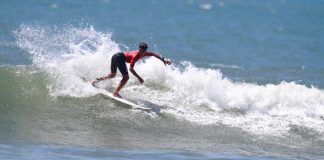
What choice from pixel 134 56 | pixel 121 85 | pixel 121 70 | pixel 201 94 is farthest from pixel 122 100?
pixel 201 94

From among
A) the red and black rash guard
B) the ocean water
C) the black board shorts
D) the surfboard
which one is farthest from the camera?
the black board shorts

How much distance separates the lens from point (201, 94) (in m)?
17.8

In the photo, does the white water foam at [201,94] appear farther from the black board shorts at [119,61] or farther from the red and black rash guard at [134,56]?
the red and black rash guard at [134,56]

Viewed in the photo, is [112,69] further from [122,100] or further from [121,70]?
[122,100]

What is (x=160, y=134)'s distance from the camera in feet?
49.4

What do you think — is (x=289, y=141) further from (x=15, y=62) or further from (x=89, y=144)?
(x=15, y=62)

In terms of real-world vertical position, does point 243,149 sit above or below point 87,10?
below

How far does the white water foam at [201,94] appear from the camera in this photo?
54.3ft

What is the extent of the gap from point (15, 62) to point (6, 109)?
5.47 meters

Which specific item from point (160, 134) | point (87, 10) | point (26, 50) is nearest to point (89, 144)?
point (160, 134)

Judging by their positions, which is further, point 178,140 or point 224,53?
point 224,53

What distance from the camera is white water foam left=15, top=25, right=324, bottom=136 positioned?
16547 millimetres

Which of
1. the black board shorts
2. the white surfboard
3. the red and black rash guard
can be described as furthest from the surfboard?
the red and black rash guard

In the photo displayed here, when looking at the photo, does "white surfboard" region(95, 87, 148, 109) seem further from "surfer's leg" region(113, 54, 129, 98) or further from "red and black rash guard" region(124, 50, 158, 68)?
"red and black rash guard" region(124, 50, 158, 68)
